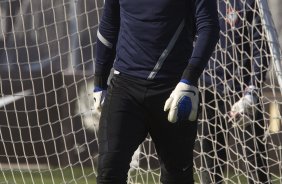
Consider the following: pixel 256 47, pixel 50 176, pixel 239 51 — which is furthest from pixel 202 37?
pixel 50 176

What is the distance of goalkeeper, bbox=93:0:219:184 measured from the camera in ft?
10.9

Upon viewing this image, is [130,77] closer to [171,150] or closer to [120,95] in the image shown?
[120,95]

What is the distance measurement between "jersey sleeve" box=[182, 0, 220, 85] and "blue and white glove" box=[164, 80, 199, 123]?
0.12 ft

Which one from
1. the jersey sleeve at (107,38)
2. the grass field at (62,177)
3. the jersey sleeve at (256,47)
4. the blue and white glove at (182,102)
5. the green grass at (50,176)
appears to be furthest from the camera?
the green grass at (50,176)

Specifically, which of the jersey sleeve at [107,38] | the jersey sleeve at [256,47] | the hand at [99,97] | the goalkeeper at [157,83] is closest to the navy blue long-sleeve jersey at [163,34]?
the goalkeeper at [157,83]

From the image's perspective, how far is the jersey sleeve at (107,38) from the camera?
144 inches

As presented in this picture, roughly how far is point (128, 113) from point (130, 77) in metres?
0.15

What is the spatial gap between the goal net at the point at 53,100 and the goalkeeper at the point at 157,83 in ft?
8.48

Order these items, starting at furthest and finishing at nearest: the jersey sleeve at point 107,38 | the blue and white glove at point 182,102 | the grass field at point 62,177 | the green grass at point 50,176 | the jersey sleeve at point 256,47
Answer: the green grass at point 50,176 < the grass field at point 62,177 < the jersey sleeve at point 256,47 < the jersey sleeve at point 107,38 < the blue and white glove at point 182,102

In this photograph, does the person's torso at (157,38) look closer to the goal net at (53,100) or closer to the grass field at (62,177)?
the goal net at (53,100)

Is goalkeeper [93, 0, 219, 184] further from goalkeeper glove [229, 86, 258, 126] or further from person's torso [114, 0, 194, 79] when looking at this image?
goalkeeper glove [229, 86, 258, 126]

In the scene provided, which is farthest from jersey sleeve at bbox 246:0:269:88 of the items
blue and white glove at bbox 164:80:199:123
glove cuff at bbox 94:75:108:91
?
blue and white glove at bbox 164:80:199:123

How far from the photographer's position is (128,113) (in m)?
3.40

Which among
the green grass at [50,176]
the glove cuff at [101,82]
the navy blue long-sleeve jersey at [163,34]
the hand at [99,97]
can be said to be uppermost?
the navy blue long-sleeve jersey at [163,34]
